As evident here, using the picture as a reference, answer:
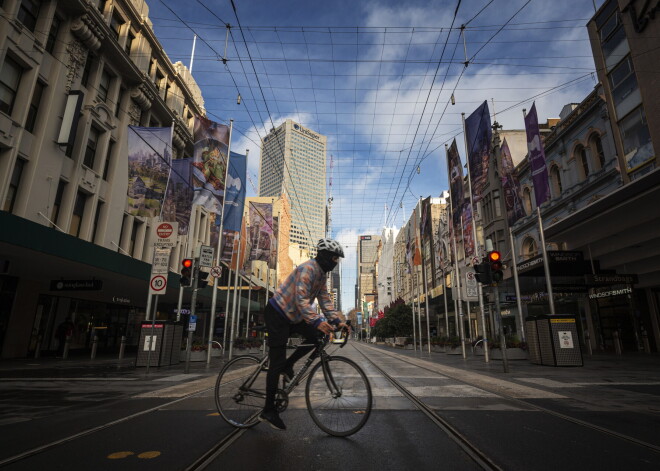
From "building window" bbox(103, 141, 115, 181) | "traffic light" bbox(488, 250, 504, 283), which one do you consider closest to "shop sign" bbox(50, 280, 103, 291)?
"building window" bbox(103, 141, 115, 181)

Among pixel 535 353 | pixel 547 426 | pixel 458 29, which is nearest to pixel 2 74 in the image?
pixel 458 29

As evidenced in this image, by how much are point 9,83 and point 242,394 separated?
18.9m

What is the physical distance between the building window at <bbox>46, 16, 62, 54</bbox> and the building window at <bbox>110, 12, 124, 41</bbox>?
427cm

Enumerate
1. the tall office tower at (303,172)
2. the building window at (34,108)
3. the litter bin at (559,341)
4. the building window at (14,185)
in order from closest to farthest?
the litter bin at (559,341) → the building window at (14,185) → the building window at (34,108) → the tall office tower at (303,172)

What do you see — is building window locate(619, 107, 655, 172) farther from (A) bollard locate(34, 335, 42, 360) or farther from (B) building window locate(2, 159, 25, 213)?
(A) bollard locate(34, 335, 42, 360)

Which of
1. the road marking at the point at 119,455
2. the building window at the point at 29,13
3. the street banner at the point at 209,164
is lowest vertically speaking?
the road marking at the point at 119,455

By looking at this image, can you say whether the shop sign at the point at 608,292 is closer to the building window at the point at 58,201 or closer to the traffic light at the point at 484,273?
the traffic light at the point at 484,273

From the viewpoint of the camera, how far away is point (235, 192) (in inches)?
768

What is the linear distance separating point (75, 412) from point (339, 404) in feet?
13.3

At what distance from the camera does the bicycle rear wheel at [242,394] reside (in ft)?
14.3

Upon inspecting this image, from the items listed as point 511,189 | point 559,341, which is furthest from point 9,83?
point 559,341

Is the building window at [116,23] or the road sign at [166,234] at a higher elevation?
the building window at [116,23]

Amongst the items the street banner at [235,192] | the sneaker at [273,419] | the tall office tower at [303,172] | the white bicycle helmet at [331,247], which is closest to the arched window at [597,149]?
the street banner at [235,192]

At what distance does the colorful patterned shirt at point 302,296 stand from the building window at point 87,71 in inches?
876
